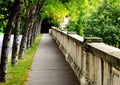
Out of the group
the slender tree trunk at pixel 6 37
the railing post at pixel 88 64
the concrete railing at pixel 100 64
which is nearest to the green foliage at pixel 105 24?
the slender tree trunk at pixel 6 37

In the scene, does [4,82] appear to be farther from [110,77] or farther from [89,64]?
[110,77]

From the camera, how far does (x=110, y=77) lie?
6.99m

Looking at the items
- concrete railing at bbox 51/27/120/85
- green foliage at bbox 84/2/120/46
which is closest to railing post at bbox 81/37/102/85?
concrete railing at bbox 51/27/120/85

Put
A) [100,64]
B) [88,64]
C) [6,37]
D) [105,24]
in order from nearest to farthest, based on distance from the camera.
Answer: [100,64]
[88,64]
[6,37]
[105,24]

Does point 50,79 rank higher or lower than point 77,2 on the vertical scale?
lower

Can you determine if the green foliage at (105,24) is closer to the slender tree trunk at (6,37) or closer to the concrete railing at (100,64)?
the slender tree trunk at (6,37)

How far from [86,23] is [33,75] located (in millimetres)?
45878

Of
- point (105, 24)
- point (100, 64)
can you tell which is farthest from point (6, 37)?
point (105, 24)

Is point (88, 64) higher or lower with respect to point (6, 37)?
lower

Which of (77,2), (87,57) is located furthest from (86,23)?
(87,57)

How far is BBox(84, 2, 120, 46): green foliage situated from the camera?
5465cm

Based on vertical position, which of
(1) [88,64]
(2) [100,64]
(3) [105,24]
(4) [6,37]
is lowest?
(3) [105,24]

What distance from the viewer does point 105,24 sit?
56062mm

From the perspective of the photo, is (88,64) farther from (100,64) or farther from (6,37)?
(6,37)
